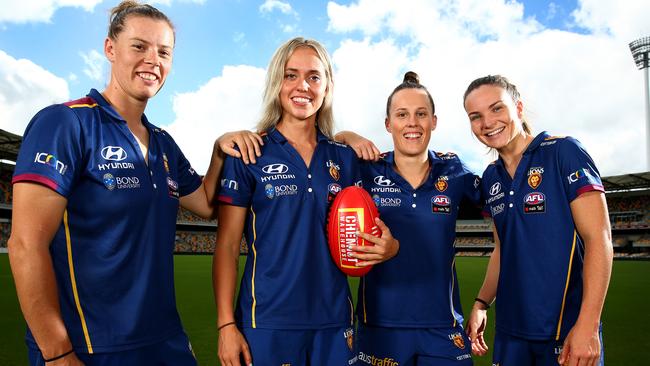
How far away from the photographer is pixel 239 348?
8.13 ft

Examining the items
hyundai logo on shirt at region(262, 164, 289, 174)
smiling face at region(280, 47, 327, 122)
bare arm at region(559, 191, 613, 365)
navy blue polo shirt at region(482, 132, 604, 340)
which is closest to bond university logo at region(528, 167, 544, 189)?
navy blue polo shirt at region(482, 132, 604, 340)

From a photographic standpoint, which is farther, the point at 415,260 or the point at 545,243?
the point at 415,260

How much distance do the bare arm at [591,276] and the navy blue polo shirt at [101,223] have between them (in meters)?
2.11

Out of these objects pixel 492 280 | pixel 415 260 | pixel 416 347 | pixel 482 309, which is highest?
pixel 415 260

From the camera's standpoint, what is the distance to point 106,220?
2193mm

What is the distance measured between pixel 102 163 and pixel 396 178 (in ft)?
6.07

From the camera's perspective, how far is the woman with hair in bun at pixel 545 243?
8.24 ft

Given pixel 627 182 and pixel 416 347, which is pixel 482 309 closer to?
pixel 416 347

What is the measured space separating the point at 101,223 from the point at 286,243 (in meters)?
0.93

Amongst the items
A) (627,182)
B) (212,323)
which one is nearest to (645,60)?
(627,182)

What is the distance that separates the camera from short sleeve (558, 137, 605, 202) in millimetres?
2611

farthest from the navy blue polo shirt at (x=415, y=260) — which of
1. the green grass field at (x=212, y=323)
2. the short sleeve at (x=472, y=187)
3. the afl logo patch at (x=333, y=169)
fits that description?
the green grass field at (x=212, y=323)

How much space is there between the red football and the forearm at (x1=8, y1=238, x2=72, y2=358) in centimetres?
135

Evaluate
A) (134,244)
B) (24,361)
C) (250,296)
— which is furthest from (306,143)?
(24,361)
